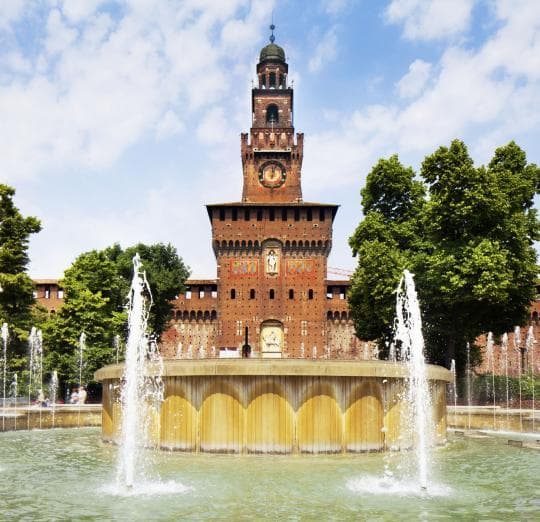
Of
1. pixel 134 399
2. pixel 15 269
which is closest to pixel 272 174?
pixel 15 269

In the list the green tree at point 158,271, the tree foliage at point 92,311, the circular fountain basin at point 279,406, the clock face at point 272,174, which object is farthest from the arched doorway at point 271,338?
the circular fountain basin at point 279,406

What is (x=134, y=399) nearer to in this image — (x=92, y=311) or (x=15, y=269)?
(x=15, y=269)

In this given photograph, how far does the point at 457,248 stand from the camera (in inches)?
1037

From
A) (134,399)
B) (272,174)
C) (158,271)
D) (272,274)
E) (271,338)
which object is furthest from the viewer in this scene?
(272,174)

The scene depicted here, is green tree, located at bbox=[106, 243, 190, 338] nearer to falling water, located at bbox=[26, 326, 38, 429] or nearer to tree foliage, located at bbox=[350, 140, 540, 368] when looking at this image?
falling water, located at bbox=[26, 326, 38, 429]

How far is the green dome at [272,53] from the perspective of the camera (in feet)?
188

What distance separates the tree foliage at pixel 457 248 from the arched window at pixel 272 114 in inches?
1037

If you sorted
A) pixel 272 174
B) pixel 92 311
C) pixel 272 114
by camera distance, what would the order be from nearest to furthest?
pixel 92 311, pixel 272 174, pixel 272 114

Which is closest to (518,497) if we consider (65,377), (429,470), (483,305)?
(429,470)

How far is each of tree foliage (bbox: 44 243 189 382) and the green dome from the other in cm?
2609

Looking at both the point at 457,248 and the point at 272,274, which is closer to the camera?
the point at 457,248

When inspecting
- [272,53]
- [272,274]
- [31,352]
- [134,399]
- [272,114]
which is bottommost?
[134,399]

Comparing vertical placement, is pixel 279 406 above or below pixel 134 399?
below

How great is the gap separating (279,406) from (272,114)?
4776 cm
